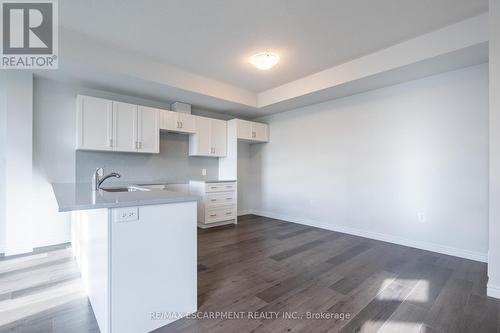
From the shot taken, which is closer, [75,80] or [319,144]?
[75,80]

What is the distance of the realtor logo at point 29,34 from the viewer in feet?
7.52

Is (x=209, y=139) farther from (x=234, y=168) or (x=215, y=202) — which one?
(x=215, y=202)

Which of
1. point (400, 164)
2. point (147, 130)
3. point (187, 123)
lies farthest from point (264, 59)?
point (400, 164)

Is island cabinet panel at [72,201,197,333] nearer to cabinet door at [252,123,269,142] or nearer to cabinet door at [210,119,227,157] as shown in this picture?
cabinet door at [210,119,227,157]

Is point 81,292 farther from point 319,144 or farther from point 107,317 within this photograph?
point 319,144

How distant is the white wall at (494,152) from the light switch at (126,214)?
9.76ft

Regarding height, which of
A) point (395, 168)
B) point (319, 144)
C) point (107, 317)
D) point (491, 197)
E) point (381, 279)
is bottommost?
point (381, 279)

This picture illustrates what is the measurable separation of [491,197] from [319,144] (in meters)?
2.65

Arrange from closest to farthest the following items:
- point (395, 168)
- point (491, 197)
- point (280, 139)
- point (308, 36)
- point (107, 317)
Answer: point (107, 317), point (491, 197), point (308, 36), point (395, 168), point (280, 139)

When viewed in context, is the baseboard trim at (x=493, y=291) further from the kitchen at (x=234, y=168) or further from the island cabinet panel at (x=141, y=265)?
the island cabinet panel at (x=141, y=265)

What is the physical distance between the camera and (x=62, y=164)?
340cm

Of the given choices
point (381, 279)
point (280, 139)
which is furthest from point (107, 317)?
point (280, 139)

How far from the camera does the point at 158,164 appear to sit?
4.33 m

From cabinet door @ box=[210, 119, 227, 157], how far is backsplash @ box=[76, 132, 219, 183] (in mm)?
390
